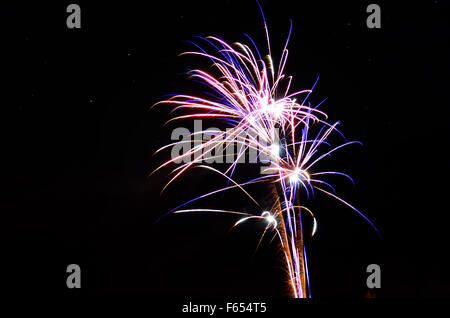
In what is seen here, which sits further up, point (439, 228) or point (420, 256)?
point (439, 228)

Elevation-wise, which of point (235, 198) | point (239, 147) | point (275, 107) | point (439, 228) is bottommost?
point (439, 228)

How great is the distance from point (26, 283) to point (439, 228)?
7.47m

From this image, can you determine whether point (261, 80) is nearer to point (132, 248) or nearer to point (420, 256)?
point (132, 248)

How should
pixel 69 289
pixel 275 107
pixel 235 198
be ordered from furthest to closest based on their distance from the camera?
pixel 235 198
pixel 69 289
pixel 275 107

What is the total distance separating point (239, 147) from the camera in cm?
468

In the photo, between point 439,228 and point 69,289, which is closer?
point 69,289

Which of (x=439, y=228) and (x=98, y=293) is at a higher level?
(x=439, y=228)

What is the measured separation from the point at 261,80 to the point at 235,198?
2593mm

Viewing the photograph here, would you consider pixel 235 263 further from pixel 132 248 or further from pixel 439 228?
pixel 439 228
